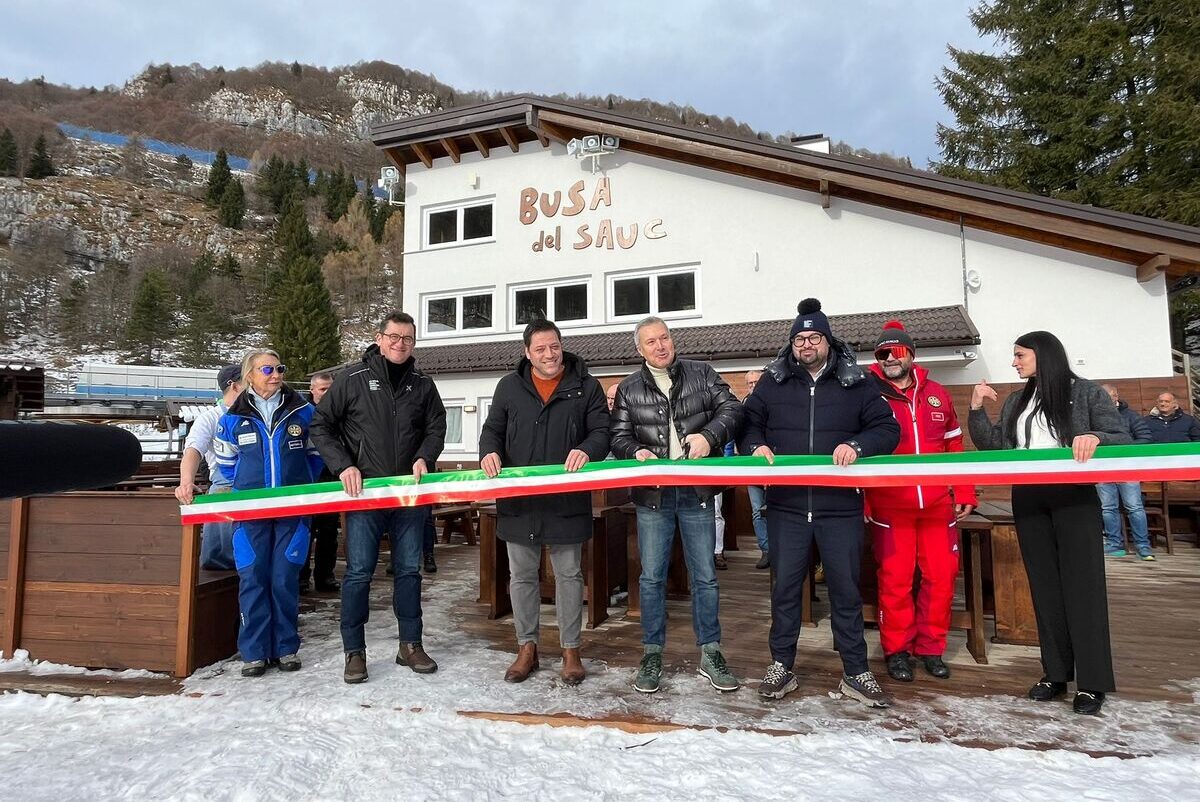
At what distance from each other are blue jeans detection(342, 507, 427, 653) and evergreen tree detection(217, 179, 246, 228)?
274ft

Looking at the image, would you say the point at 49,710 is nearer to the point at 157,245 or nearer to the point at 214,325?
the point at 214,325

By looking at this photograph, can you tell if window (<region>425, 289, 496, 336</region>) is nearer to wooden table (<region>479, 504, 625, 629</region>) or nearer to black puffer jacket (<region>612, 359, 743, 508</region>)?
wooden table (<region>479, 504, 625, 629</region>)

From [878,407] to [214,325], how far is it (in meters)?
56.0

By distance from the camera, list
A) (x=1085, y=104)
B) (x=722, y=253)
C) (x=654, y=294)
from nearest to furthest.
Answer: (x=722, y=253)
(x=654, y=294)
(x=1085, y=104)

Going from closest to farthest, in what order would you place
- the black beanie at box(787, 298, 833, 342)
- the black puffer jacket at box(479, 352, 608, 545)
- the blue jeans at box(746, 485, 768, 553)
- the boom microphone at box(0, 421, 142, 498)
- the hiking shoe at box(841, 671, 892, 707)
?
the boom microphone at box(0, 421, 142, 498) → the hiking shoe at box(841, 671, 892, 707) → the black beanie at box(787, 298, 833, 342) → the black puffer jacket at box(479, 352, 608, 545) → the blue jeans at box(746, 485, 768, 553)

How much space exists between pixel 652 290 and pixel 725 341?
7.98ft

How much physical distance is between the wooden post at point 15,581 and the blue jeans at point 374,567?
6.64 ft

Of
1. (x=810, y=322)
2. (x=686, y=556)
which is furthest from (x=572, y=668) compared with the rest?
(x=810, y=322)

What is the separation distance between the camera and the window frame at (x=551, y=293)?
13852 mm

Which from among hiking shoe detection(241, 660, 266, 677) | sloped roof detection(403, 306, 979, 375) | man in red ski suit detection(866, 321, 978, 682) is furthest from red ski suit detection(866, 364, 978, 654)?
sloped roof detection(403, 306, 979, 375)

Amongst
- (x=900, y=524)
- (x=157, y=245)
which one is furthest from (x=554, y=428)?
(x=157, y=245)

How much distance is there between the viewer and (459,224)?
1553cm

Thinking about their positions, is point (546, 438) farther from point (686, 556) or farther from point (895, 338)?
point (895, 338)

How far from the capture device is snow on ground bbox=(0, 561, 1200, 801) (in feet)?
8.25
